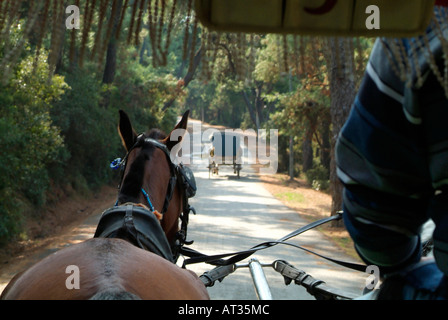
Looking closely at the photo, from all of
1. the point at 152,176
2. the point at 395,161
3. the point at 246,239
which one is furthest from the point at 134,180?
the point at 246,239

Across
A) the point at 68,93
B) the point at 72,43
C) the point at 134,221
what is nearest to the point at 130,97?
the point at 68,93

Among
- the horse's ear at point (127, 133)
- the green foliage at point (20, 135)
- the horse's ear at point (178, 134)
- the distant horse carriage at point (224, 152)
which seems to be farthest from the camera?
the distant horse carriage at point (224, 152)

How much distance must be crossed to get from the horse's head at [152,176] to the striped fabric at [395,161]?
226 cm

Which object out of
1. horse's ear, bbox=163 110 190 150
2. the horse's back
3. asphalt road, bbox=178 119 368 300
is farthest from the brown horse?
asphalt road, bbox=178 119 368 300

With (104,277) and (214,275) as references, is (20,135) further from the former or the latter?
(104,277)

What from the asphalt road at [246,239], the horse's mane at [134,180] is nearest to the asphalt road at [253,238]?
the asphalt road at [246,239]

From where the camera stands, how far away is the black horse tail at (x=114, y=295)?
201 cm

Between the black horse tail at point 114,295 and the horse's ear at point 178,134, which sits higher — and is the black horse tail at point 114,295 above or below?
below

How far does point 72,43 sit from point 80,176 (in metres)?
18.6

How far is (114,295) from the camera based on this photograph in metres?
2.02

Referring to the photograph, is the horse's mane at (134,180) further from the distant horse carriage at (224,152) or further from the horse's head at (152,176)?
the distant horse carriage at (224,152)

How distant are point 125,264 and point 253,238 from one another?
9.42 m

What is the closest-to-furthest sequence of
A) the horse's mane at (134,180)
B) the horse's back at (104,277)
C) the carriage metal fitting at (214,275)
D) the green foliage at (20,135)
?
1. the horse's back at (104,277)
2. the horse's mane at (134,180)
3. the carriage metal fitting at (214,275)
4. the green foliage at (20,135)

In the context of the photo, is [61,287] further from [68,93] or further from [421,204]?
[68,93]
